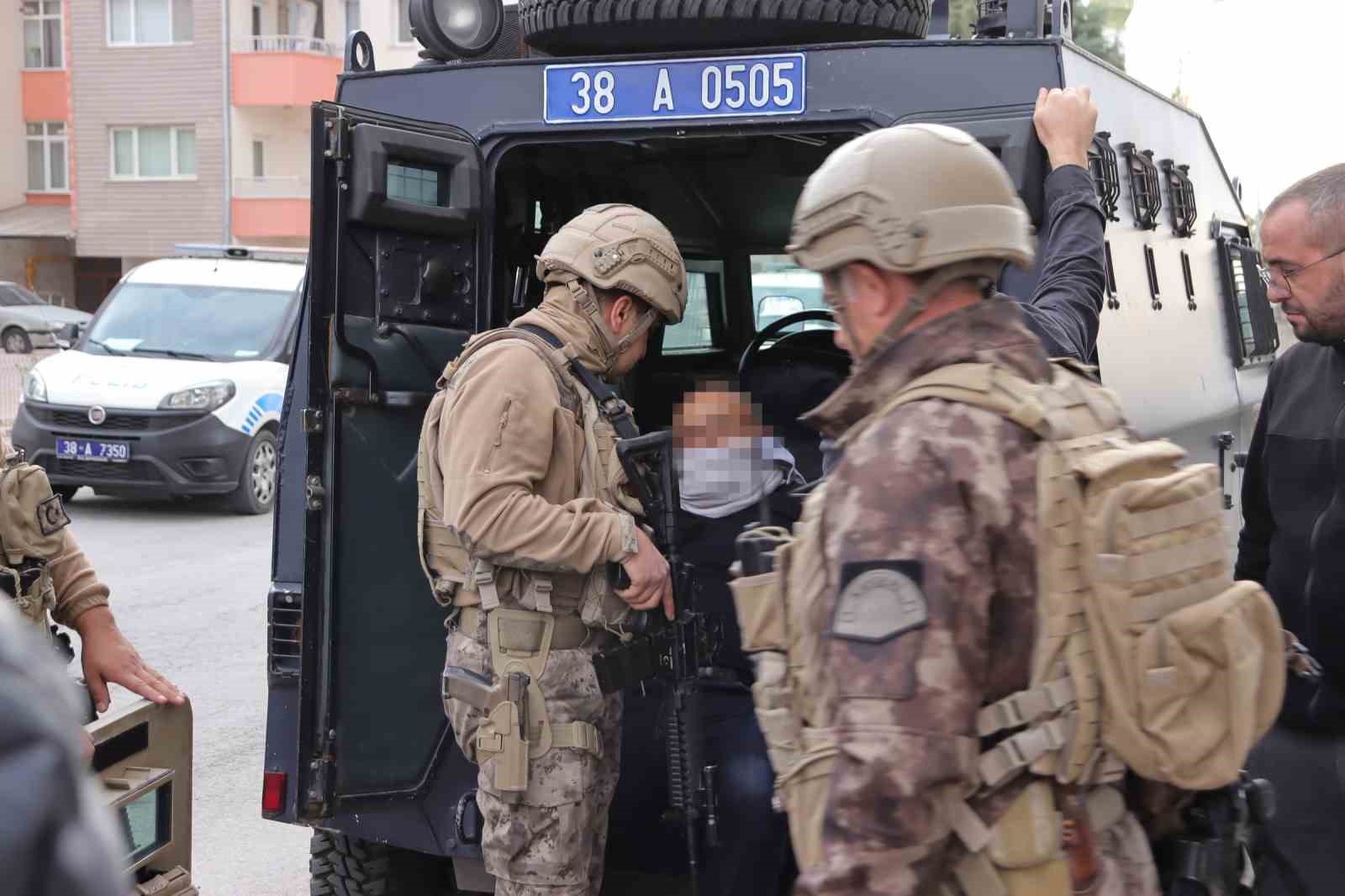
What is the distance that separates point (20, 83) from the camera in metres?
→ 40.6

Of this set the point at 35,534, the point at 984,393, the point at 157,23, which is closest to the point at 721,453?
the point at 35,534

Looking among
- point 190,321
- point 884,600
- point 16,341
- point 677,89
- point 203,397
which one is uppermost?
point 16,341

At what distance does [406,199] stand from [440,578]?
2.89 feet

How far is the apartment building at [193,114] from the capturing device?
3562cm

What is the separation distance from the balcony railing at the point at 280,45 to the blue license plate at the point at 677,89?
3366 cm

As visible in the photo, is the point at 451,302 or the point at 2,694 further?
the point at 451,302

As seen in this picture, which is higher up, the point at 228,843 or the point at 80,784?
the point at 80,784

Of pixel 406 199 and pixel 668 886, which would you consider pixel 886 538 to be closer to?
pixel 406 199

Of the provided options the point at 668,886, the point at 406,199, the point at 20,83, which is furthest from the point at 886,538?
the point at 20,83

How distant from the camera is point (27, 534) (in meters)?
3.38

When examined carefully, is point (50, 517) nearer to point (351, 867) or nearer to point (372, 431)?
point (372, 431)

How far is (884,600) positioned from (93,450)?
11.2 m

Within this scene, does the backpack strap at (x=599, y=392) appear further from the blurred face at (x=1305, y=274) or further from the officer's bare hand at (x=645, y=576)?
the blurred face at (x=1305, y=274)

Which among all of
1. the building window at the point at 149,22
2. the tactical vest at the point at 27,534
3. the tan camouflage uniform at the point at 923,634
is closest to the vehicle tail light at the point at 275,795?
the tactical vest at the point at 27,534
